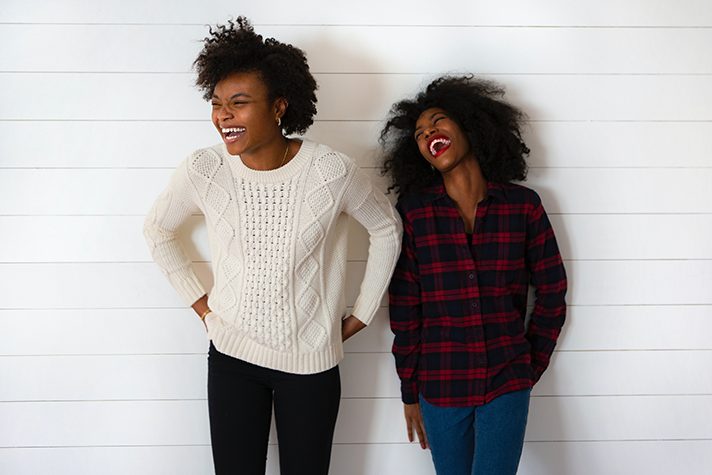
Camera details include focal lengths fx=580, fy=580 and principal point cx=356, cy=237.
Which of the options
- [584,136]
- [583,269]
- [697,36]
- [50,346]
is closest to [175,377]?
[50,346]

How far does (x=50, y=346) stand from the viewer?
59.6 inches

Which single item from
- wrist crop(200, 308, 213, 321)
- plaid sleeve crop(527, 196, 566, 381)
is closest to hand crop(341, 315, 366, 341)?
wrist crop(200, 308, 213, 321)

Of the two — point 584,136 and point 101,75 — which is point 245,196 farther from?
point 584,136

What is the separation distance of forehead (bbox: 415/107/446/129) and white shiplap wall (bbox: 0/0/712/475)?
137 millimetres

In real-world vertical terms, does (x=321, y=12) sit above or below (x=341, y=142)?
above

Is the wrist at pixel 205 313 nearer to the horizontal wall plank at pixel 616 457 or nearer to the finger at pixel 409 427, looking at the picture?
the finger at pixel 409 427

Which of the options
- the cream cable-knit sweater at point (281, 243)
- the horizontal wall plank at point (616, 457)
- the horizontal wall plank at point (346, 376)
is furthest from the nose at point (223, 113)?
the horizontal wall plank at point (616, 457)

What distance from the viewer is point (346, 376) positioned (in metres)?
1.54

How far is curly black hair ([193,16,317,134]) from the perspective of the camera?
1.18 meters

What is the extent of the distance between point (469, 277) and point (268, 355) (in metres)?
0.48

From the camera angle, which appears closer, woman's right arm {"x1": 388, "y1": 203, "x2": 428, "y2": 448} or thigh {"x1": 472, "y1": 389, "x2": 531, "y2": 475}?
thigh {"x1": 472, "y1": 389, "x2": 531, "y2": 475}

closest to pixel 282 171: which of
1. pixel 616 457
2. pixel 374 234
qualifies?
pixel 374 234

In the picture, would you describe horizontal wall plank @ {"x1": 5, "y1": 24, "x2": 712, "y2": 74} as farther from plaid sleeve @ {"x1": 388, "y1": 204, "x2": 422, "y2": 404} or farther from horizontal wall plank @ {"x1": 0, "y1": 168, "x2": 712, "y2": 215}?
plaid sleeve @ {"x1": 388, "y1": 204, "x2": 422, "y2": 404}

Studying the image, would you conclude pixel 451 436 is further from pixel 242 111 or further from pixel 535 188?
pixel 242 111
